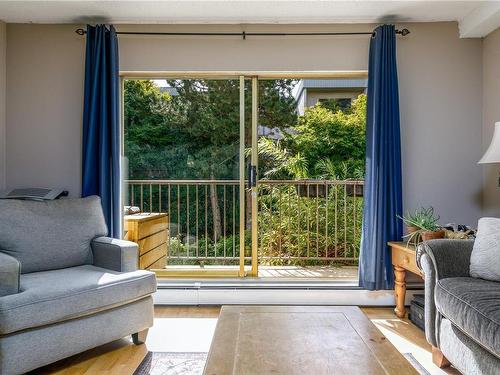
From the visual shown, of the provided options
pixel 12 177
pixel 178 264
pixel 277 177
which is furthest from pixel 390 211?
pixel 12 177

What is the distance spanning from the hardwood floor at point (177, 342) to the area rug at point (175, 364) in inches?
1.9

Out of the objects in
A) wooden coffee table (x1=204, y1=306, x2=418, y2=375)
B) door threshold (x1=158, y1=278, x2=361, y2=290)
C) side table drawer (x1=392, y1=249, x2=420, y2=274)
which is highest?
side table drawer (x1=392, y1=249, x2=420, y2=274)

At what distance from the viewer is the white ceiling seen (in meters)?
3.03

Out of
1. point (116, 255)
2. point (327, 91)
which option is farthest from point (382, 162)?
point (116, 255)

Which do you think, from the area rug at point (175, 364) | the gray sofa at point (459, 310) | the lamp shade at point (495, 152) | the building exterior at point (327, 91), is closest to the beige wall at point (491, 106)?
the lamp shade at point (495, 152)

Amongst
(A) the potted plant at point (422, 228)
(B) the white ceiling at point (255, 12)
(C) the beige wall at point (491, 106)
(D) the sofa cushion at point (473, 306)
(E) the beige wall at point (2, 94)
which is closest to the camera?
(D) the sofa cushion at point (473, 306)

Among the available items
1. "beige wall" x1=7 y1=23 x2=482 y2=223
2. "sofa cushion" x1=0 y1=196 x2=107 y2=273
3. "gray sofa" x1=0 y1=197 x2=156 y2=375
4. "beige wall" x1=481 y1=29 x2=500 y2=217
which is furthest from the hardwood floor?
"beige wall" x1=481 y1=29 x2=500 y2=217

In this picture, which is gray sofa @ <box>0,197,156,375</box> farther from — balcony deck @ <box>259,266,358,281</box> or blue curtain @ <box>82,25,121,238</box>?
A: balcony deck @ <box>259,266,358,281</box>

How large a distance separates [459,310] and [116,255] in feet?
6.79

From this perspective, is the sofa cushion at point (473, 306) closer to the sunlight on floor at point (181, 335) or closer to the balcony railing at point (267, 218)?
the sunlight on floor at point (181, 335)

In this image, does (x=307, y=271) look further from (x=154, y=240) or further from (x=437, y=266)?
(x=437, y=266)

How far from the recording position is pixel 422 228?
3008mm

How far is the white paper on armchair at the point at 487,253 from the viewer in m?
2.22

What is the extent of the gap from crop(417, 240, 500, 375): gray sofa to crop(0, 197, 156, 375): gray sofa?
175 centimetres
